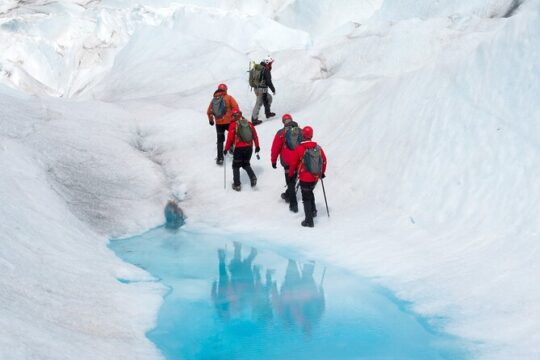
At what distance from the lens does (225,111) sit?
1366cm

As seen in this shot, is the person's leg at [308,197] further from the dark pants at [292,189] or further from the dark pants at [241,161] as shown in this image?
the dark pants at [241,161]

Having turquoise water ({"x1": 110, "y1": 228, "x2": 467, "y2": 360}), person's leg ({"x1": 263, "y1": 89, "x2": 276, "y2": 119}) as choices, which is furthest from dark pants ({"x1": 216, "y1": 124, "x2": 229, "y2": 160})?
turquoise water ({"x1": 110, "y1": 228, "x2": 467, "y2": 360})

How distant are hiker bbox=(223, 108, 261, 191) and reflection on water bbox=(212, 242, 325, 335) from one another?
11.4 feet

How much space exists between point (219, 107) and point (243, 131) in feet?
5.21

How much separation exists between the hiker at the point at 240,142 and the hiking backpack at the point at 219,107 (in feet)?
3.10

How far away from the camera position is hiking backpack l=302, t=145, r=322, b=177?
→ 34.9 feet

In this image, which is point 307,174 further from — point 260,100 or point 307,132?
point 260,100

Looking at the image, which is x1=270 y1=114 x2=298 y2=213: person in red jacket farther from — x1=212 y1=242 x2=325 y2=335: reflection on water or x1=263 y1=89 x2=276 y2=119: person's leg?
x1=263 y1=89 x2=276 y2=119: person's leg

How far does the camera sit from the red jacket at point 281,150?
463 inches

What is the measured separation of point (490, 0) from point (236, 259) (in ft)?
49.3

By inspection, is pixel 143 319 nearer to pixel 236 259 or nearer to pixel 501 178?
pixel 236 259

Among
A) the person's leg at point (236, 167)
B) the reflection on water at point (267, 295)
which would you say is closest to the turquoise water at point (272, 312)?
the reflection on water at point (267, 295)

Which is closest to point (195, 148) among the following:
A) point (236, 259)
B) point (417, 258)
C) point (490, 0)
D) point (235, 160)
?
point (235, 160)

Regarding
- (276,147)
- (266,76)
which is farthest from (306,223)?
(266,76)
